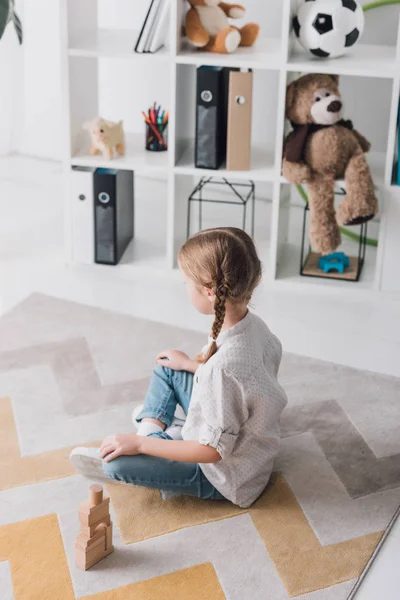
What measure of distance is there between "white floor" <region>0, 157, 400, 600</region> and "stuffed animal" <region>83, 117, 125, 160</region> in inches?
14.7

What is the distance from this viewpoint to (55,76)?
3498 millimetres

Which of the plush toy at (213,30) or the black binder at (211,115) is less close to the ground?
the plush toy at (213,30)

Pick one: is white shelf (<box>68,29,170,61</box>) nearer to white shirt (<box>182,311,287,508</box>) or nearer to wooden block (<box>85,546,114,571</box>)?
white shirt (<box>182,311,287,508</box>)

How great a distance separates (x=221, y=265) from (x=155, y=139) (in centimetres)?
132

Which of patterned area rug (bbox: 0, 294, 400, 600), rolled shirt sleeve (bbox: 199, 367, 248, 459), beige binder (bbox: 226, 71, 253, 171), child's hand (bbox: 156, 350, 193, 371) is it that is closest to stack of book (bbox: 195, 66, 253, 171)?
beige binder (bbox: 226, 71, 253, 171)

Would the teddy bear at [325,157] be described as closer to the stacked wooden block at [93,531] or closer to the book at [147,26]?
the book at [147,26]

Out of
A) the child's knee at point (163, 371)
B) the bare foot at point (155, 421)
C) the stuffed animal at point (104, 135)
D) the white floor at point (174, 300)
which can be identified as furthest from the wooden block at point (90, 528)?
the stuffed animal at point (104, 135)

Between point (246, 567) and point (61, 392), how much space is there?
714 mm

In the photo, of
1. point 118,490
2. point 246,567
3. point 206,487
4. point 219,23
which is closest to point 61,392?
point 118,490

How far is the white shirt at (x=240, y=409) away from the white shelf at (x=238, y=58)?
40.0 inches

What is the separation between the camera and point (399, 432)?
1.97 meters

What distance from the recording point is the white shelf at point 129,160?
2611mm

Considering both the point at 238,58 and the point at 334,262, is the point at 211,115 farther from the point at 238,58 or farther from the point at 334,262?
the point at 334,262

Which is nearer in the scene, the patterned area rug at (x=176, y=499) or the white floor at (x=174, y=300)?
the patterned area rug at (x=176, y=499)
